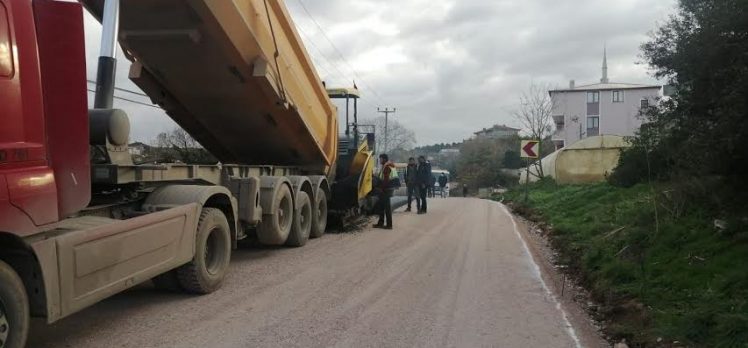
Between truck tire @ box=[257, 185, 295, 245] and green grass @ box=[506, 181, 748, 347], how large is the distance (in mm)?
4516

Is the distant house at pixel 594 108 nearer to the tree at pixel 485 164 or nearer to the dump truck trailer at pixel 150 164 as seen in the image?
the tree at pixel 485 164

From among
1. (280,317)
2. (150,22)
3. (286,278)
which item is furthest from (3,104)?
(286,278)

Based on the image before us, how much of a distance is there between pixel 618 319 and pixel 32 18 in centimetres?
575

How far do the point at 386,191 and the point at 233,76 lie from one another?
620 cm

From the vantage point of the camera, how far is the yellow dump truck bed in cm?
746

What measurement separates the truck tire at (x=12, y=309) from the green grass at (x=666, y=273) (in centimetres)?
481

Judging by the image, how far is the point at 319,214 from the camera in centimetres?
1221

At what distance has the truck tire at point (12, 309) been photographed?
3.93m

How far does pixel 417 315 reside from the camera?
613 centimetres

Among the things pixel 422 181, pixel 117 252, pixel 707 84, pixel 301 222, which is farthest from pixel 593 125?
pixel 117 252

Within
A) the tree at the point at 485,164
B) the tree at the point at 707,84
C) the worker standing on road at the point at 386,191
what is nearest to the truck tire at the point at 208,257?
the tree at the point at 707,84

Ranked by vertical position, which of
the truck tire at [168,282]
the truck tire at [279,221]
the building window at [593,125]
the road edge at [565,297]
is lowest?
the road edge at [565,297]

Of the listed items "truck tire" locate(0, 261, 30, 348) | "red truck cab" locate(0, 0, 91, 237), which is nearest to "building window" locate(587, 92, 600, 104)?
"red truck cab" locate(0, 0, 91, 237)

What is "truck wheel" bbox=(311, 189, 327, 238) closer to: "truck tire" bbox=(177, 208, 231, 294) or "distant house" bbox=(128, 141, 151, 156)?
"distant house" bbox=(128, 141, 151, 156)
